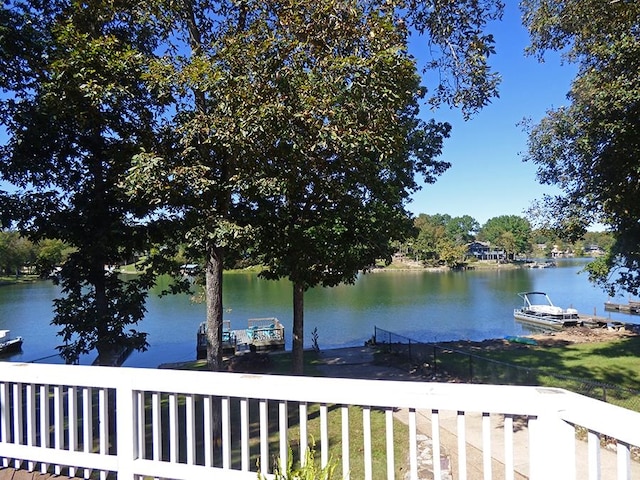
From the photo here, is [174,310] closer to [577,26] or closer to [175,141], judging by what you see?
[175,141]

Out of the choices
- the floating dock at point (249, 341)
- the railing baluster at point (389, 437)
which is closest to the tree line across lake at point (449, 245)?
the railing baluster at point (389, 437)

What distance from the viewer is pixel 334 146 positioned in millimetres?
5398

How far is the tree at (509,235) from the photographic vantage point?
8800cm

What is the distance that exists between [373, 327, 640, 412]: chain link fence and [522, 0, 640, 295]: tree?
3.33 m

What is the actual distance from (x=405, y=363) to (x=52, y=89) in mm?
9316

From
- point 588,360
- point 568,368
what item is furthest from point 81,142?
point 588,360

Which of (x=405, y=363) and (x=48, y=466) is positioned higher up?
(x=48, y=466)

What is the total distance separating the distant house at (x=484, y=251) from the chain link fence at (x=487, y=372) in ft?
288

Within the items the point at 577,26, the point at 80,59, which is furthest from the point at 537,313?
the point at 80,59

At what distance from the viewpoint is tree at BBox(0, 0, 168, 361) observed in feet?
17.5

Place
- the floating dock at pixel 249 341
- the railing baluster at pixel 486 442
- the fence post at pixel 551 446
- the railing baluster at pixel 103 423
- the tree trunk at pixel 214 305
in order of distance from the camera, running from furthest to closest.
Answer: the floating dock at pixel 249 341 → the tree trunk at pixel 214 305 → the railing baluster at pixel 103 423 → the railing baluster at pixel 486 442 → the fence post at pixel 551 446

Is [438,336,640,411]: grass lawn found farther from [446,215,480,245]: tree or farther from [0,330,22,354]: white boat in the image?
[446,215,480,245]: tree

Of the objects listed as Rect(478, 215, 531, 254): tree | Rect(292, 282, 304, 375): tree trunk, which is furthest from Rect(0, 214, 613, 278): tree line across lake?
Rect(292, 282, 304, 375): tree trunk

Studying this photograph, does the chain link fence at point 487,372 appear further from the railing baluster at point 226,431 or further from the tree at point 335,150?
the railing baluster at point 226,431
